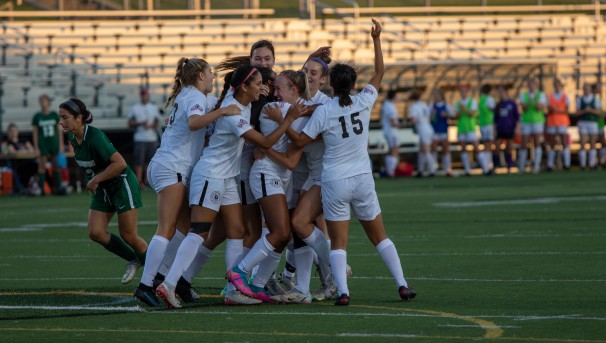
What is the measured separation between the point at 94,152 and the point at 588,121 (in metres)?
22.7

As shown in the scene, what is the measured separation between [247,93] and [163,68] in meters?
23.4

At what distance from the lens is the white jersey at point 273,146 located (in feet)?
31.0

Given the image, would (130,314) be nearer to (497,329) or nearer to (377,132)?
(497,329)

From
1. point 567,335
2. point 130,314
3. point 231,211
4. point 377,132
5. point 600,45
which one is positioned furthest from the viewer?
point 600,45

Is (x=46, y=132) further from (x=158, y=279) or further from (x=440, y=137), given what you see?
(x=158, y=279)

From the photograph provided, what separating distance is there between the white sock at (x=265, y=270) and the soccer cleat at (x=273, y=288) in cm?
23

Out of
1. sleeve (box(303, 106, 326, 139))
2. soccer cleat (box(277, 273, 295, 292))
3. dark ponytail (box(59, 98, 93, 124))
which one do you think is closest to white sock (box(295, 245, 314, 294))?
soccer cleat (box(277, 273, 295, 292))

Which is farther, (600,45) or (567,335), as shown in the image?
(600,45)

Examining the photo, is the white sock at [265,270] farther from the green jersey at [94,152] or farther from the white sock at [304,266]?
the green jersey at [94,152]

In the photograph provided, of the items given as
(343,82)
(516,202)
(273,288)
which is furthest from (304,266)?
(516,202)

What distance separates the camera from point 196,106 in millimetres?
9352

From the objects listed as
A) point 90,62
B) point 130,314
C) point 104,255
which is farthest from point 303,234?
point 90,62

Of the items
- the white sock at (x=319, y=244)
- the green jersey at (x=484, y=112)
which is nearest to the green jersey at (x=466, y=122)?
the green jersey at (x=484, y=112)

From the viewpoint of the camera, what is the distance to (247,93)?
9.35m
